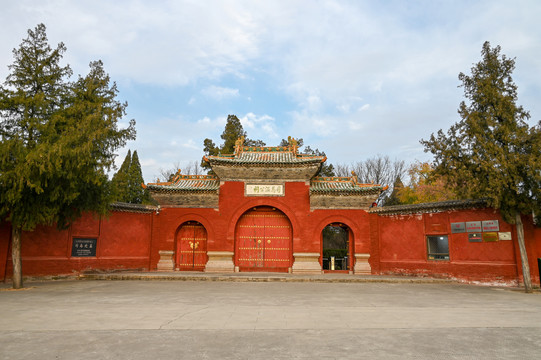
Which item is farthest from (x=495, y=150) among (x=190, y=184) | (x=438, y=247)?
(x=190, y=184)

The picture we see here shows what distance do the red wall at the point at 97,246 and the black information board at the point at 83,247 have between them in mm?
138

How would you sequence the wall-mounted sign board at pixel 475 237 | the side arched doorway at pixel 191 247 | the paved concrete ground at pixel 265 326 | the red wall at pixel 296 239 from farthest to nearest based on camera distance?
1. the side arched doorway at pixel 191 247
2. the wall-mounted sign board at pixel 475 237
3. the red wall at pixel 296 239
4. the paved concrete ground at pixel 265 326

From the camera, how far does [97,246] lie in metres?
14.7

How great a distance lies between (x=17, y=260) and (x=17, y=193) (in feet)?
9.29

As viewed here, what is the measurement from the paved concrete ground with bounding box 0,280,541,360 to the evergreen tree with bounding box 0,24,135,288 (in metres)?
2.65

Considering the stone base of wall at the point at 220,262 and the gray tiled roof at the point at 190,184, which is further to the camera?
the gray tiled roof at the point at 190,184

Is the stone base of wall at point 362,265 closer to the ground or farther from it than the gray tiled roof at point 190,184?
closer to the ground

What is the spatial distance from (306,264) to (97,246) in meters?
9.55

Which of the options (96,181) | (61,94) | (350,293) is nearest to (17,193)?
(96,181)

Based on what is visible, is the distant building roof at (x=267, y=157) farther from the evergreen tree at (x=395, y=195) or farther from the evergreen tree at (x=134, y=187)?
the evergreen tree at (x=395, y=195)

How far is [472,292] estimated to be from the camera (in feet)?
34.6

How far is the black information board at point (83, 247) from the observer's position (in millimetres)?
14070

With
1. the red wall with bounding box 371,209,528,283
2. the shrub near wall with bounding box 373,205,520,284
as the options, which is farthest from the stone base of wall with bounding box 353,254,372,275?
the shrub near wall with bounding box 373,205,520,284

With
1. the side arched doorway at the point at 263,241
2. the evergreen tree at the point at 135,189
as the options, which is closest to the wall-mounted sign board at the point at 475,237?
the side arched doorway at the point at 263,241
